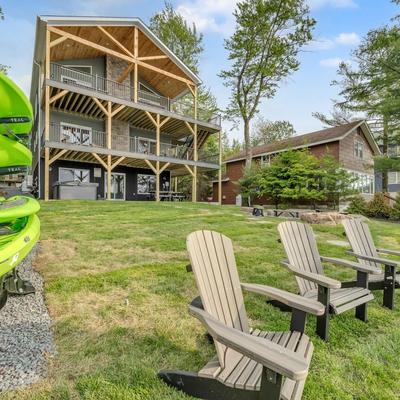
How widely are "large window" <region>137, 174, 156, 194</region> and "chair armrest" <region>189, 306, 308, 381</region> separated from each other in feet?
61.1

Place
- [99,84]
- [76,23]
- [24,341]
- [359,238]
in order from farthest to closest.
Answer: [99,84] → [76,23] → [359,238] → [24,341]

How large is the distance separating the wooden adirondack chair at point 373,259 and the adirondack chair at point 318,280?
0.30 m

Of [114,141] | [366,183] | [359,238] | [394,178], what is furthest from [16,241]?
[394,178]

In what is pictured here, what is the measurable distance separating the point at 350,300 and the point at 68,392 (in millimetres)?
2365

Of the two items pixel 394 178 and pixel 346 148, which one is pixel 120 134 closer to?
pixel 346 148

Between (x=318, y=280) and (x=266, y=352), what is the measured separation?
1.27 metres

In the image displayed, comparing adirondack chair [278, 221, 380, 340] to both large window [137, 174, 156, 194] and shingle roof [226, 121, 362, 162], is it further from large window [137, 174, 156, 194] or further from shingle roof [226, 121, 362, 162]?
large window [137, 174, 156, 194]

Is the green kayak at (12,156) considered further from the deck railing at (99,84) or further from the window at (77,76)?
the window at (77,76)

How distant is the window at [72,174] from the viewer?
54.3ft

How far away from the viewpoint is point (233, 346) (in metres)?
1.45

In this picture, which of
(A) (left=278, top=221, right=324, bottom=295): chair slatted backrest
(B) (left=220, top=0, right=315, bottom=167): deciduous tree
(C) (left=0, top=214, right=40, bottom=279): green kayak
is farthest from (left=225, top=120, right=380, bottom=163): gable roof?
(C) (left=0, top=214, right=40, bottom=279): green kayak

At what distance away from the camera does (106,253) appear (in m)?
4.71

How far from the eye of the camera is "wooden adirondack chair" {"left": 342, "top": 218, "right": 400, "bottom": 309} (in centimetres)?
338

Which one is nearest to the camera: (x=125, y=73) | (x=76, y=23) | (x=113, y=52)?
(x=76, y=23)
